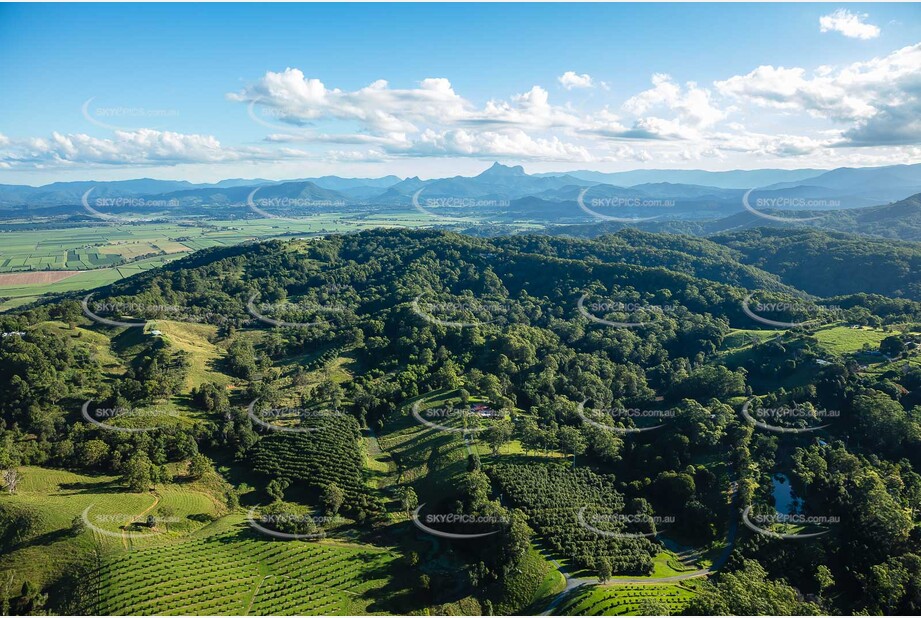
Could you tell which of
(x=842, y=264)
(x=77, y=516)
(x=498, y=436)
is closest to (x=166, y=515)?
(x=77, y=516)

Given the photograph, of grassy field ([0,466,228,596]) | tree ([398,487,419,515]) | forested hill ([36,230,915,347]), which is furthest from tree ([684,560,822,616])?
forested hill ([36,230,915,347])

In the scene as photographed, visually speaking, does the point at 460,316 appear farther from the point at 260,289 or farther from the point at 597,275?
the point at 260,289

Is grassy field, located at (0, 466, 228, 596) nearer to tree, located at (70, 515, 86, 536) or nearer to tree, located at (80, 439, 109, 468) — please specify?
tree, located at (70, 515, 86, 536)

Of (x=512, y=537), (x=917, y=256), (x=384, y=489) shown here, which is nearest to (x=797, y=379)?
(x=512, y=537)

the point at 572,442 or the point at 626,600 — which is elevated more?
the point at 572,442

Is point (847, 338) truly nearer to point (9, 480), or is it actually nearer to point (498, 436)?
point (498, 436)

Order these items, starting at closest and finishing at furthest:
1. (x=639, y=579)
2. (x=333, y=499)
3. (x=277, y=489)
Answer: (x=639, y=579) < (x=333, y=499) < (x=277, y=489)
